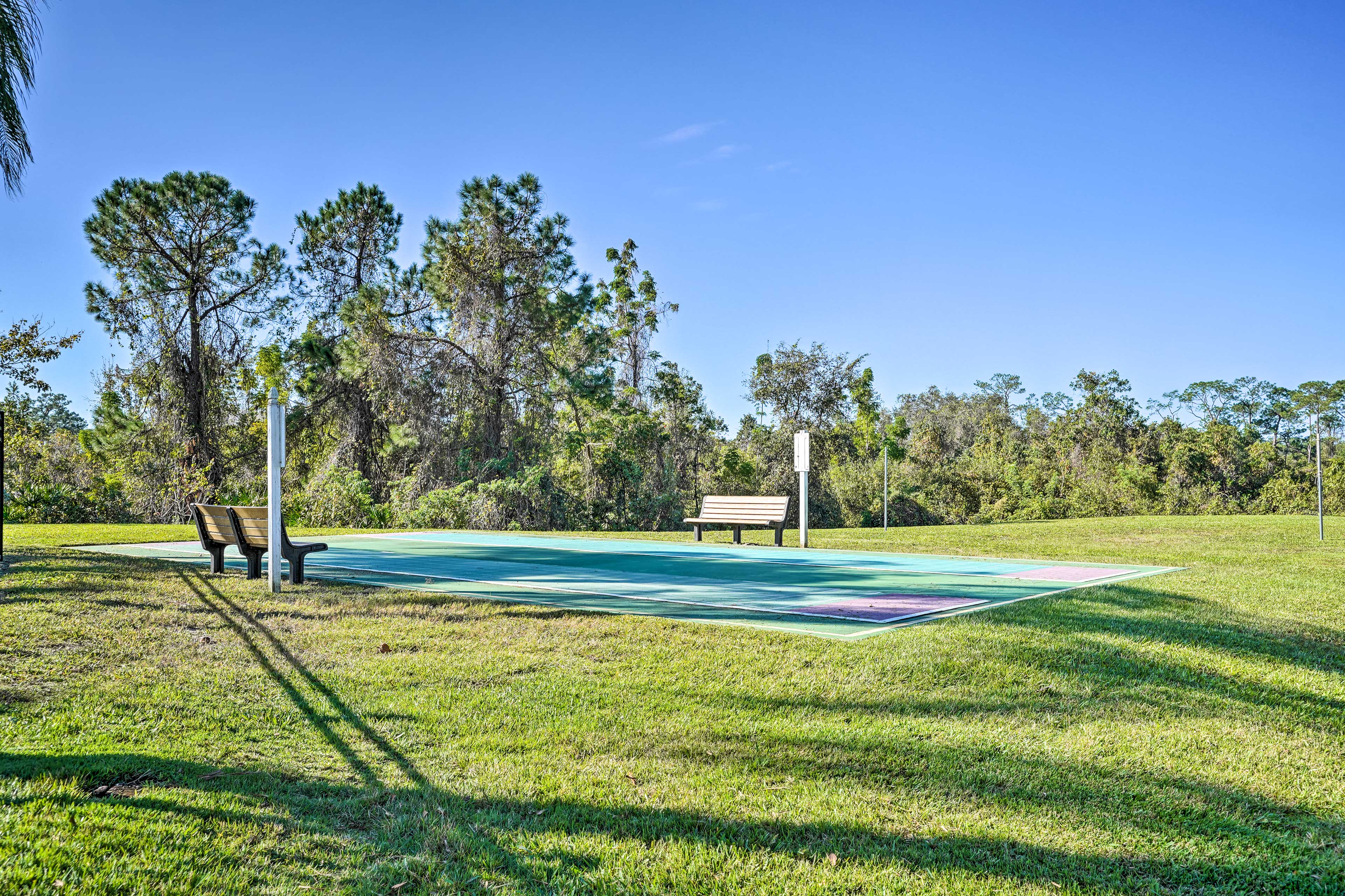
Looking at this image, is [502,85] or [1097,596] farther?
[502,85]

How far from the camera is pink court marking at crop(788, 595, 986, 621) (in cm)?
636

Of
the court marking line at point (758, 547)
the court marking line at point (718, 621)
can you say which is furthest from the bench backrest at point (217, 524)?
the court marking line at point (758, 547)

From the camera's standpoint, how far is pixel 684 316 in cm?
2747

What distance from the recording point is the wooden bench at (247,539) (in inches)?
306

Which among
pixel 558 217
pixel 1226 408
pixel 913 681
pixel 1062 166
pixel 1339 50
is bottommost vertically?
pixel 913 681

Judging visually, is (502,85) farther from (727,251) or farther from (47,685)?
(47,685)

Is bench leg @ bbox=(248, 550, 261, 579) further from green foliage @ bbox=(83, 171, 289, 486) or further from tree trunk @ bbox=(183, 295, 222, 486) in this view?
green foliage @ bbox=(83, 171, 289, 486)

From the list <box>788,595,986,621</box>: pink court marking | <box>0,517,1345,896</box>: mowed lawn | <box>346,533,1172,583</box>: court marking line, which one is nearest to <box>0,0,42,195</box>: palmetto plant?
<box>0,517,1345,896</box>: mowed lawn

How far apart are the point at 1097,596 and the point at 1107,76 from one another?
1663cm

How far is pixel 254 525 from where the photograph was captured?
789cm

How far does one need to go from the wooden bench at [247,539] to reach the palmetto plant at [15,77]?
3257mm

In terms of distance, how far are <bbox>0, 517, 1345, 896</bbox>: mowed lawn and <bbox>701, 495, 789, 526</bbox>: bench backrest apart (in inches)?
261

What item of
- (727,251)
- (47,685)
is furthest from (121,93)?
(47,685)

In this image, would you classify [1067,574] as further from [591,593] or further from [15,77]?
[15,77]
